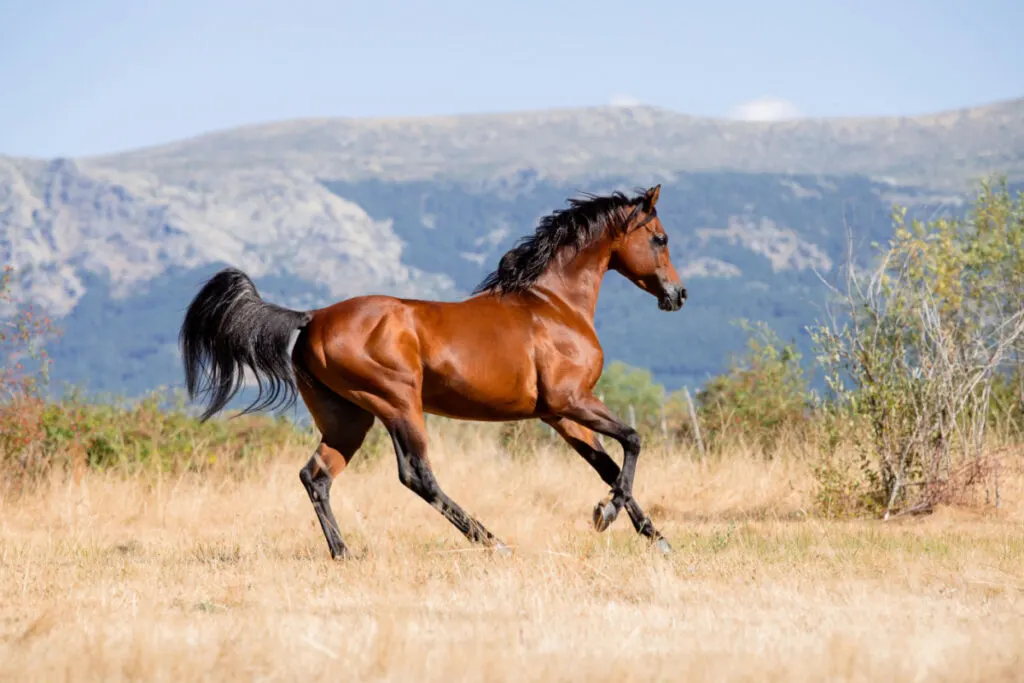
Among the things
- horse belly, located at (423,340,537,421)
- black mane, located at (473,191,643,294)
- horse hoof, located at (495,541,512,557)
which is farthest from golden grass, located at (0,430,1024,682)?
black mane, located at (473,191,643,294)

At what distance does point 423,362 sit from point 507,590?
2.09 m

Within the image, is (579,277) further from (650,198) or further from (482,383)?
→ (482,383)

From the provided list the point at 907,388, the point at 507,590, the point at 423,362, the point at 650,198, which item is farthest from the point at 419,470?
A: the point at 907,388

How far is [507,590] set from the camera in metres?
6.64

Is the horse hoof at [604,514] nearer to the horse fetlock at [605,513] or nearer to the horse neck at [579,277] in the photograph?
the horse fetlock at [605,513]

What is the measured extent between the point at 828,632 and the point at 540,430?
15.3 metres

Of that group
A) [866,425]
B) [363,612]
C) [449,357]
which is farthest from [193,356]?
[866,425]

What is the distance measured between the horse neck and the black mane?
60mm

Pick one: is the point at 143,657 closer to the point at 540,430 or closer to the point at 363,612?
the point at 363,612

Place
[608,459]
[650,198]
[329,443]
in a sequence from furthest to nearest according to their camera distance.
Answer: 1. [650,198]
2. [608,459]
3. [329,443]

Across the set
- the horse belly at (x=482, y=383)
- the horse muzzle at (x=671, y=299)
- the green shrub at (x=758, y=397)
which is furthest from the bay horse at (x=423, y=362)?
the green shrub at (x=758, y=397)

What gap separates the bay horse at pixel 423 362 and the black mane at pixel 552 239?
13 millimetres

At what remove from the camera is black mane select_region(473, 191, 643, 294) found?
9.11 m

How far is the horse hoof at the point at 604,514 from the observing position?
8.49 m
